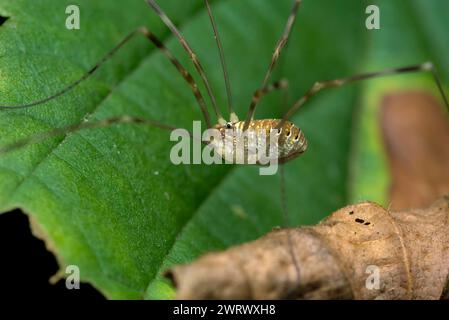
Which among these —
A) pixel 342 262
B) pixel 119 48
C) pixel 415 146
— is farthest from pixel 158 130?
pixel 415 146

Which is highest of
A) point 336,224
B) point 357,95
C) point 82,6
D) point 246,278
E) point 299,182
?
point 82,6

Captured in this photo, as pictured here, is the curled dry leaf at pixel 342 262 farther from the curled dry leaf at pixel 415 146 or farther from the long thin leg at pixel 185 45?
the long thin leg at pixel 185 45

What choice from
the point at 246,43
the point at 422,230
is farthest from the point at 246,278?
the point at 246,43

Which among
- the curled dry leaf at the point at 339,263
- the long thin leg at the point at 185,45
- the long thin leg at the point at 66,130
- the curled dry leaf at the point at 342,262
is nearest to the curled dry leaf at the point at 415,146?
the curled dry leaf at the point at 342,262

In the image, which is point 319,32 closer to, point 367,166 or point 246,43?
point 246,43

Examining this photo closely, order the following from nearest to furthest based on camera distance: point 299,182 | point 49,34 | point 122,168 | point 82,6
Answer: point 122,168 < point 49,34 < point 82,6 < point 299,182

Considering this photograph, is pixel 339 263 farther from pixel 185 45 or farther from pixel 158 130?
pixel 185 45

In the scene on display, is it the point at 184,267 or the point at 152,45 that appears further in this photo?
the point at 152,45
